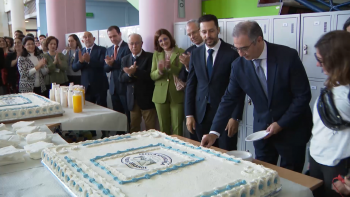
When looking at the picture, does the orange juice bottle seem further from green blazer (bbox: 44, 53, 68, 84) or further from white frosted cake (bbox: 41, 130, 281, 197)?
green blazer (bbox: 44, 53, 68, 84)

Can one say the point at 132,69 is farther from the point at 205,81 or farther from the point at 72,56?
the point at 72,56

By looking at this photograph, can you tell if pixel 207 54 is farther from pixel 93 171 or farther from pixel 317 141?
pixel 93 171

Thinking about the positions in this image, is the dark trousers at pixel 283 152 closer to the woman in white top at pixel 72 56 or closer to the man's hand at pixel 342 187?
the man's hand at pixel 342 187

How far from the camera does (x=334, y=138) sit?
1.46 metres

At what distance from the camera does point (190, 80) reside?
2779 millimetres

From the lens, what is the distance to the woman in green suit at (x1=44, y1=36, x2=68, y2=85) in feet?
15.2

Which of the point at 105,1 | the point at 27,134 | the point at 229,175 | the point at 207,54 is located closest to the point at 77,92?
the point at 27,134

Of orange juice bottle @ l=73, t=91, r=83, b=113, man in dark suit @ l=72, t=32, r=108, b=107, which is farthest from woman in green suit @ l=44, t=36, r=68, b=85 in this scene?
orange juice bottle @ l=73, t=91, r=83, b=113

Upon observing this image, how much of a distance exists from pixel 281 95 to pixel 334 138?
54 centimetres

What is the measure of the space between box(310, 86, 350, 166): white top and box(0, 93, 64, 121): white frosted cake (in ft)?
6.96

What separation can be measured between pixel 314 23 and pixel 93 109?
2142 millimetres

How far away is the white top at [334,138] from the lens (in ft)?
4.63

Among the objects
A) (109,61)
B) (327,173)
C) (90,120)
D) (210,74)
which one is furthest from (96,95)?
(327,173)

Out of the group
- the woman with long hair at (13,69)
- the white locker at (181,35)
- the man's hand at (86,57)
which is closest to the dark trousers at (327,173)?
the white locker at (181,35)
